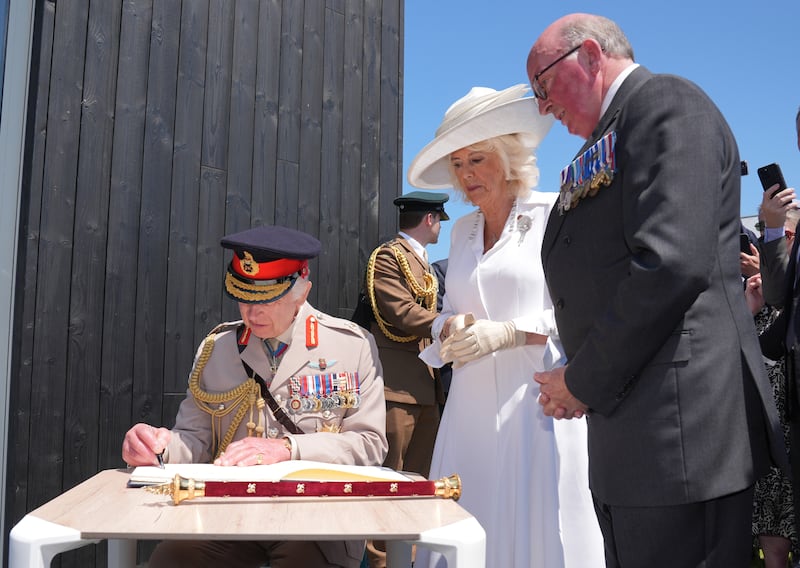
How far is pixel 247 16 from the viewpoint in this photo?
14.5 ft

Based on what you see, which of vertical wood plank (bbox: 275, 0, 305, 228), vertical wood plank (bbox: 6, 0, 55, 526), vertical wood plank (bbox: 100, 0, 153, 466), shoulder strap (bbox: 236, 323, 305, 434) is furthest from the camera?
vertical wood plank (bbox: 275, 0, 305, 228)

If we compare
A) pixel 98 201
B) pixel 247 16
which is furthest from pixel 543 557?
pixel 247 16

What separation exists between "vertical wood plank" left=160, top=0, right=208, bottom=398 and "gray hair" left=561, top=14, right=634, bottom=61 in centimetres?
249

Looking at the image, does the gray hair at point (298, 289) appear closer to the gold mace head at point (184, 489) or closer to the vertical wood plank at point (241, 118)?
the gold mace head at point (184, 489)

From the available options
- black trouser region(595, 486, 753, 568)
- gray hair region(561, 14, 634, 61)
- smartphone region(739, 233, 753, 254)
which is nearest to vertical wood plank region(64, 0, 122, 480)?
gray hair region(561, 14, 634, 61)

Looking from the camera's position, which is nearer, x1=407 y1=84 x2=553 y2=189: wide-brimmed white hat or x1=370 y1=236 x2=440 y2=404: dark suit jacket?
x1=407 y1=84 x2=553 y2=189: wide-brimmed white hat

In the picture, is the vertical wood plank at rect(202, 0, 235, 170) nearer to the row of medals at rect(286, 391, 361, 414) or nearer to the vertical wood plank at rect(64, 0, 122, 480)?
the vertical wood plank at rect(64, 0, 122, 480)

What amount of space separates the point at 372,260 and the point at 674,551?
3.13 m

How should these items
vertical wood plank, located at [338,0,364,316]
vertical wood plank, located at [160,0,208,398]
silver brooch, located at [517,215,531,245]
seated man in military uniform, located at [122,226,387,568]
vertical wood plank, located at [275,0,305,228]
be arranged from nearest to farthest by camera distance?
seated man in military uniform, located at [122,226,387,568]
silver brooch, located at [517,215,531,245]
vertical wood plank, located at [160,0,208,398]
vertical wood plank, located at [275,0,305,228]
vertical wood plank, located at [338,0,364,316]

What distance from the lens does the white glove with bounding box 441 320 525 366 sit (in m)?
2.74

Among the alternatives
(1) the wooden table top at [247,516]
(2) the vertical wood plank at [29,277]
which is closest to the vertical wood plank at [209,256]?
(2) the vertical wood plank at [29,277]

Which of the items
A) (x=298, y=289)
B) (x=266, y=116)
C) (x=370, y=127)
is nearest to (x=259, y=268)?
(x=298, y=289)

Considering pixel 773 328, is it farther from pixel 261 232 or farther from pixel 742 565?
pixel 261 232

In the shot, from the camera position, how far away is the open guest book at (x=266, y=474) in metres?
1.91
